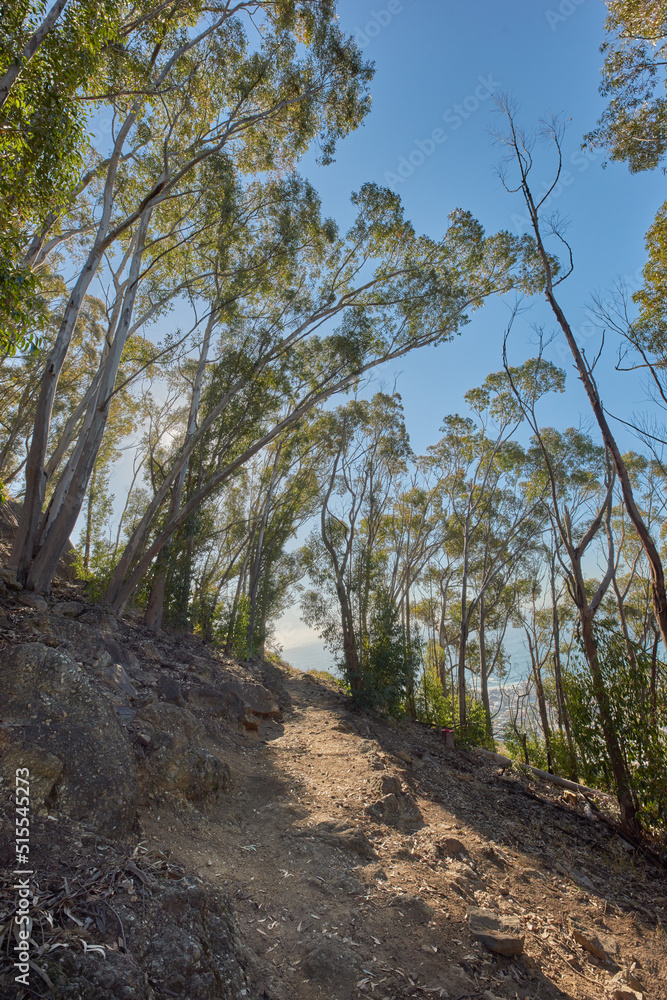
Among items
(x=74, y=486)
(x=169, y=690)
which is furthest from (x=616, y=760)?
(x=74, y=486)

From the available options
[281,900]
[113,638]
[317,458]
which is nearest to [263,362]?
[317,458]

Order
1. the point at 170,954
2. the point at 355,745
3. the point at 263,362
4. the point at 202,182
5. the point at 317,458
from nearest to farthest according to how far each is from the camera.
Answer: the point at 170,954 < the point at 355,745 < the point at 202,182 < the point at 263,362 < the point at 317,458

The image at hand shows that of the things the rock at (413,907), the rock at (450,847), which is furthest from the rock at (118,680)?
the rock at (450,847)

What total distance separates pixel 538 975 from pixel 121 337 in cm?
946

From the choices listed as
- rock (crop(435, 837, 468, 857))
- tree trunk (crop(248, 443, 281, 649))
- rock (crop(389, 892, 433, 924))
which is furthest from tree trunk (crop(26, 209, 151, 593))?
tree trunk (crop(248, 443, 281, 649))

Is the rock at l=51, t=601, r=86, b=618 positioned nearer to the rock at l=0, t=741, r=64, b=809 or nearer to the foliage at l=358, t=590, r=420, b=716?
the rock at l=0, t=741, r=64, b=809

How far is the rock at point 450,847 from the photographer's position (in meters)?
4.78

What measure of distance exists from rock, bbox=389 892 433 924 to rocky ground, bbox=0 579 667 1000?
0.09 ft

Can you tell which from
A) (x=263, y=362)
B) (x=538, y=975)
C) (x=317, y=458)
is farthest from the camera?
(x=317, y=458)

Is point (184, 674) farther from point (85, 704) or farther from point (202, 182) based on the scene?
point (202, 182)

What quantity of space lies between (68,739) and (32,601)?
3.54m

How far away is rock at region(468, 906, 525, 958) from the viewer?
3264 millimetres

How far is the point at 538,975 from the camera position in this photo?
127 inches

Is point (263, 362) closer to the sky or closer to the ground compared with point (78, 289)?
closer to the sky
